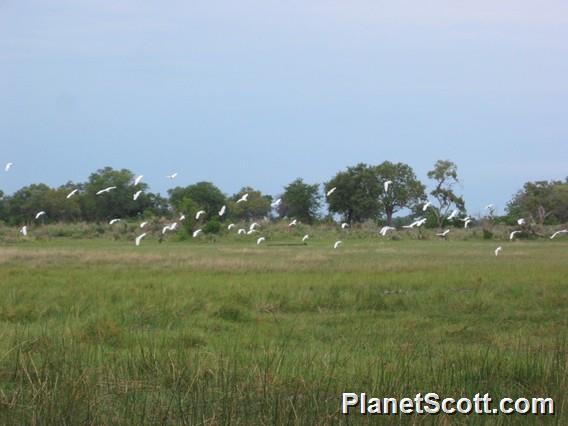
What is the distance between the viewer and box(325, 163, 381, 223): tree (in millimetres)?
51312

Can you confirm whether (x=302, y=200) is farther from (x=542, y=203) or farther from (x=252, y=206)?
(x=542, y=203)

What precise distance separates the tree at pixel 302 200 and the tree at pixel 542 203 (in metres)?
14.3

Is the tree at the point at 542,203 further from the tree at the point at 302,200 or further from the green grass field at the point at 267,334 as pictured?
the green grass field at the point at 267,334

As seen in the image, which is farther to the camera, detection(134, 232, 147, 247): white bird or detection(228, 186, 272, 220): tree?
detection(228, 186, 272, 220): tree

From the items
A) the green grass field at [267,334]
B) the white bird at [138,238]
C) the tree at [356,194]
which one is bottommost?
the green grass field at [267,334]

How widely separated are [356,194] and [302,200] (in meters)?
8.90

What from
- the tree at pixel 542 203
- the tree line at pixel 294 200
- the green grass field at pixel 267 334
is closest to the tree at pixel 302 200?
the tree line at pixel 294 200

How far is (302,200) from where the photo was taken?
60.4 metres

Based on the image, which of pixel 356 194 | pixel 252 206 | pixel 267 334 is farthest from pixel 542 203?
pixel 267 334

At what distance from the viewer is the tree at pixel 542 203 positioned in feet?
181

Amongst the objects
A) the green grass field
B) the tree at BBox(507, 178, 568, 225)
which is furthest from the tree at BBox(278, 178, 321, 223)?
the green grass field

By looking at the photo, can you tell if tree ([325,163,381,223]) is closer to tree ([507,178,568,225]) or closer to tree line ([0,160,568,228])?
tree line ([0,160,568,228])

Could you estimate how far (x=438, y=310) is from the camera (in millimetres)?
14898

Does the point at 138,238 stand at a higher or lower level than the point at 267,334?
higher
